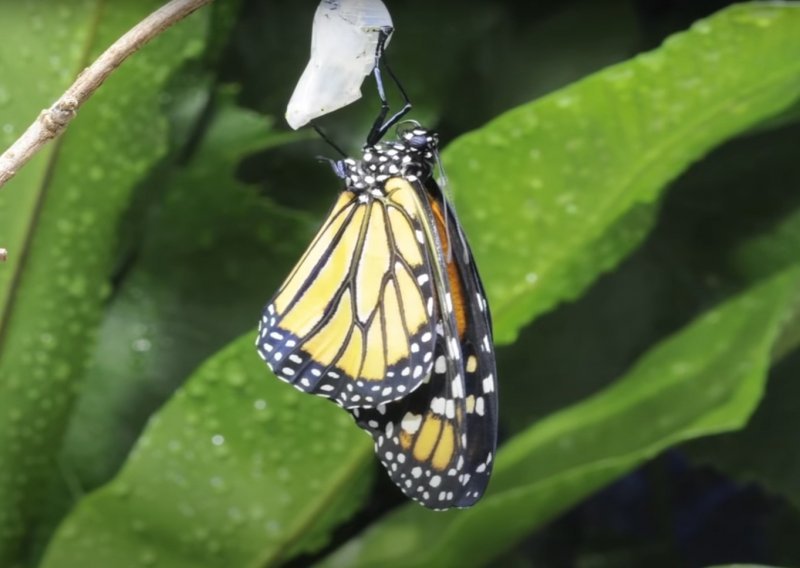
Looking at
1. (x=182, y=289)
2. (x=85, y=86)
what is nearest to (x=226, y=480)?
(x=182, y=289)

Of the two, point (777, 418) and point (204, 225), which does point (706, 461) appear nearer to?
point (777, 418)

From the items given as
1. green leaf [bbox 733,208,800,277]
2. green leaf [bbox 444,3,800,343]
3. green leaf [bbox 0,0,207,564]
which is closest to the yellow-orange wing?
green leaf [bbox 444,3,800,343]

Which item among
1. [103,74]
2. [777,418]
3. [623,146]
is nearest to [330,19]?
[103,74]

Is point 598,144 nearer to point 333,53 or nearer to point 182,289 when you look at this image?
point 333,53

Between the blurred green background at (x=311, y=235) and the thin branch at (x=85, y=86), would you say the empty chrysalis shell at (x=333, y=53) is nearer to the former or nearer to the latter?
the thin branch at (x=85, y=86)

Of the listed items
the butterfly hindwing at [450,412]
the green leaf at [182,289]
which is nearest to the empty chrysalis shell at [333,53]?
the butterfly hindwing at [450,412]

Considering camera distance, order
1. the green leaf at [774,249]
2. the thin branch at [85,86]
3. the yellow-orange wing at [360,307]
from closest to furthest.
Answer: the thin branch at [85,86] < the yellow-orange wing at [360,307] < the green leaf at [774,249]
